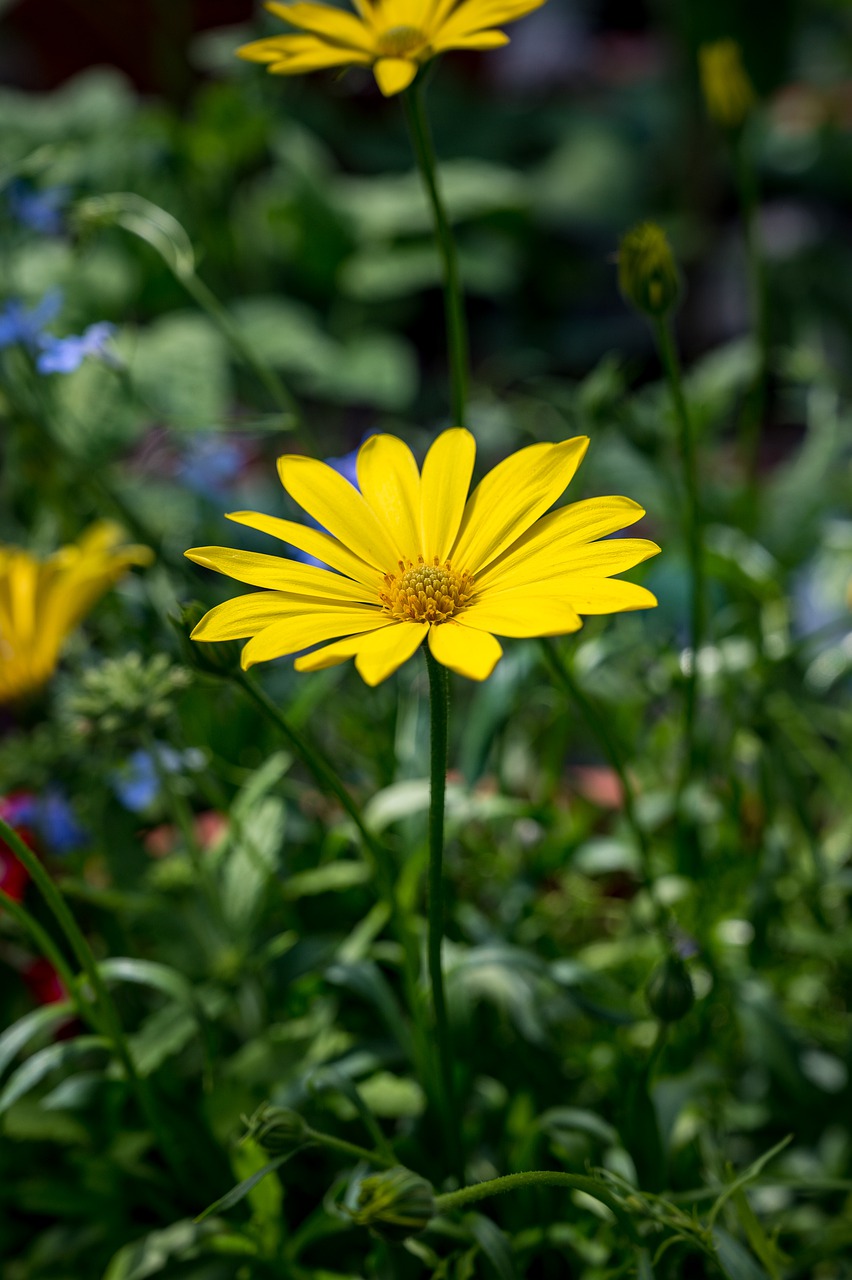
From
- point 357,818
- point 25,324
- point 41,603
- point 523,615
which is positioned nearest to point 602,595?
point 523,615

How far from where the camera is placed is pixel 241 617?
35 centimetres

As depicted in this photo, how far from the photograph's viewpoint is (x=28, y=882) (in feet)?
1.98

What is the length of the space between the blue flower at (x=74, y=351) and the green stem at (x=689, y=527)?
0.28 meters

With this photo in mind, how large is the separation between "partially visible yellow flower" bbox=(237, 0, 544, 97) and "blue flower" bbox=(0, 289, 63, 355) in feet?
0.73

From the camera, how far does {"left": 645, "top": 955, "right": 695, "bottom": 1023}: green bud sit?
1.41 ft

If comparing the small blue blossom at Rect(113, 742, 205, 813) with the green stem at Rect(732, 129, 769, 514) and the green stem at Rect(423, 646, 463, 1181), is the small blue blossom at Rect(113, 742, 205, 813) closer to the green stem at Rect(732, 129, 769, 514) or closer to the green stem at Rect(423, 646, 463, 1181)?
the green stem at Rect(423, 646, 463, 1181)

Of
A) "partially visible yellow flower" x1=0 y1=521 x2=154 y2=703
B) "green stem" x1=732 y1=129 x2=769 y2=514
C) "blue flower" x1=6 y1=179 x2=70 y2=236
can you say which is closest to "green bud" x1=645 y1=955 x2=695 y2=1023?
"partially visible yellow flower" x1=0 y1=521 x2=154 y2=703

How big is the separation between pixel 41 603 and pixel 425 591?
267 millimetres

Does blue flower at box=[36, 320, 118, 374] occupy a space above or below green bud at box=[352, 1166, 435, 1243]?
above

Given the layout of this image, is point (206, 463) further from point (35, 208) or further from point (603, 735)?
point (603, 735)

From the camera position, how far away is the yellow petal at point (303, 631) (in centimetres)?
32

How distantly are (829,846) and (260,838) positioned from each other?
376 millimetres

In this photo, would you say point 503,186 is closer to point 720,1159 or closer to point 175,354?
point 175,354

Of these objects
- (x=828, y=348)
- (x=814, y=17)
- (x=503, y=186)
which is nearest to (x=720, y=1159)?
(x=503, y=186)
